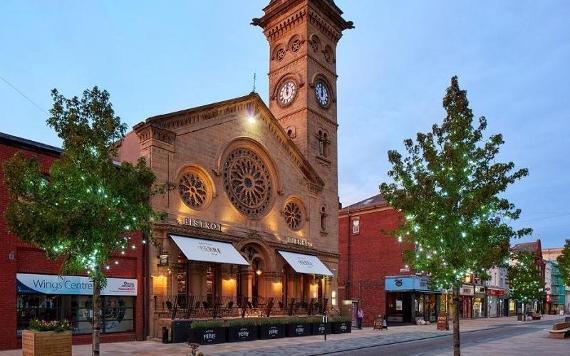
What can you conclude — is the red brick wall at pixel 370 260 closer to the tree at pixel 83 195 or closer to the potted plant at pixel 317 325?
the potted plant at pixel 317 325

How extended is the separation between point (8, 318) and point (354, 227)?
128 feet

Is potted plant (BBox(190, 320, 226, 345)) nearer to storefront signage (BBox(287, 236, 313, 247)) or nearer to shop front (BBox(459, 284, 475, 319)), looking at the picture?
storefront signage (BBox(287, 236, 313, 247))

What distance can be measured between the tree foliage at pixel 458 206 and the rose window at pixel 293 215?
21.1 m

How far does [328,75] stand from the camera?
45375 mm

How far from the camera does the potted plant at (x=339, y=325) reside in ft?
111

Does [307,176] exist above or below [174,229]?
above

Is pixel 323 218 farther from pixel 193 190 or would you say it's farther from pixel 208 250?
pixel 208 250

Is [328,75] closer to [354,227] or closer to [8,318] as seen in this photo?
[354,227]

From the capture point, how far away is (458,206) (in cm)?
1585

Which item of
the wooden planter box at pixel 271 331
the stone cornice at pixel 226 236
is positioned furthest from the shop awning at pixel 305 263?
the wooden planter box at pixel 271 331

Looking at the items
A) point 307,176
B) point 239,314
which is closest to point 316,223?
point 307,176

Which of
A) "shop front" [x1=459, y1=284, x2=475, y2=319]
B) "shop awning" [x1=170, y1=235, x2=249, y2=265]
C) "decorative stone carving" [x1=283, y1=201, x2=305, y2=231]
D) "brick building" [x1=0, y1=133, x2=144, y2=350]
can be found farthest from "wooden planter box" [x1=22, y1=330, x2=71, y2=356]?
"shop front" [x1=459, y1=284, x2=475, y2=319]

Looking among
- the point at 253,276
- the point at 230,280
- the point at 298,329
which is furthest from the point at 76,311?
the point at 298,329

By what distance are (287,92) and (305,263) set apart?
50.3 ft
